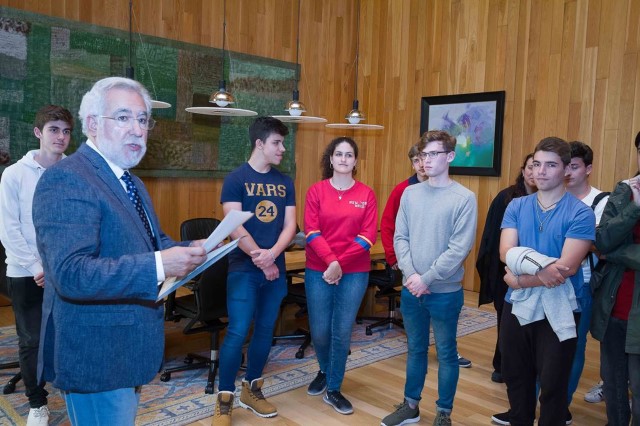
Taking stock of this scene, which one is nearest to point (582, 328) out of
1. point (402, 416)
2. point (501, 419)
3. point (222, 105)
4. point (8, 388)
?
point (501, 419)

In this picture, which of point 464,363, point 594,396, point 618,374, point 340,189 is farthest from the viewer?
point 464,363

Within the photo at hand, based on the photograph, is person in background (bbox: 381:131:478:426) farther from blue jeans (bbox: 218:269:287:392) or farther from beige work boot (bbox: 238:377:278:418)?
beige work boot (bbox: 238:377:278:418)

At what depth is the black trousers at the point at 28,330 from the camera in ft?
8.93

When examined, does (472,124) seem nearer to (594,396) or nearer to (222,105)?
(222,105)

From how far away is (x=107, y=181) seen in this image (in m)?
1.41

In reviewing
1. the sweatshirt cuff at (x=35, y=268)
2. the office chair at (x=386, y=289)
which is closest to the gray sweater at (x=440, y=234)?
the office chair at (x=386, y=289)

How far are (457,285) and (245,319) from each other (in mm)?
1139

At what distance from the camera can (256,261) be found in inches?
109

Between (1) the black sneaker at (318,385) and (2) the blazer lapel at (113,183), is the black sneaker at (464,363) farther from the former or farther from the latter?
(2) the blazer lapel at (113,183)

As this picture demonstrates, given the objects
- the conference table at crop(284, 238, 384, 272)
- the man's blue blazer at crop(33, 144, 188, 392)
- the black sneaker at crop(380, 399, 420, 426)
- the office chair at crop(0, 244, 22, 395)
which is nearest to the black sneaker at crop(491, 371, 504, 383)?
the black sneaker at crop(380, 399, 420, 426)

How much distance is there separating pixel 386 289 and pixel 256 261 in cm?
227

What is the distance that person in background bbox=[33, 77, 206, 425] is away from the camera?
1.29 m

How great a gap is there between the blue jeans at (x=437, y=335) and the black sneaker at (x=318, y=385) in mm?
655

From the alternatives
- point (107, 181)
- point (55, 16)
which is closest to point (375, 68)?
point (55, 16)
